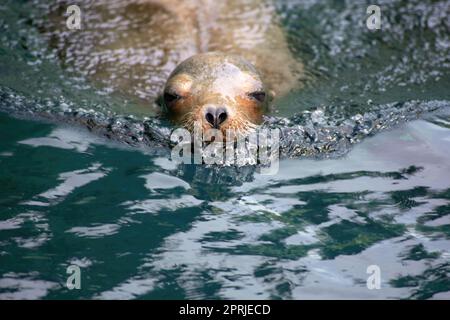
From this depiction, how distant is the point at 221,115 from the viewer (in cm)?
585

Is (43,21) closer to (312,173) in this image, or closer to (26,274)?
(312,173)

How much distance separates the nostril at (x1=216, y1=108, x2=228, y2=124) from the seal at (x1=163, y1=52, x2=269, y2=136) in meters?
0.10

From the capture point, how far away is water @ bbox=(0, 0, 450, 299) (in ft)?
14.4

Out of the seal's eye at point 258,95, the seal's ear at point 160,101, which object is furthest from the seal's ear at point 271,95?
the seal's ear at point 160,101

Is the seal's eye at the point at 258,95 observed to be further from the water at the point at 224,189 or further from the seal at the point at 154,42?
the seal at the point at 154,42

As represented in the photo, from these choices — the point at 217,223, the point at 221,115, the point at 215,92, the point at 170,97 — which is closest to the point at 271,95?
the point at 215,92

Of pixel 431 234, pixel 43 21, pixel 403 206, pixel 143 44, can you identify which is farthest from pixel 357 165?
pixel 43 21

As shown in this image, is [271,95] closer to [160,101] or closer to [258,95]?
[258,95]

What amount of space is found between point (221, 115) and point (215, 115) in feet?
0.18

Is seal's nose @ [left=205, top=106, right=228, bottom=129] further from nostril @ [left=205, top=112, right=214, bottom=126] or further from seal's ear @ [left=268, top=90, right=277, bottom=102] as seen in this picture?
seal's ear @ [left=268, top=90, right=277, bottom=102]

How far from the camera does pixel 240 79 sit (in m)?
6.44

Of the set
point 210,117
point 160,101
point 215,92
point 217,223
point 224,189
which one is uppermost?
point 160,101

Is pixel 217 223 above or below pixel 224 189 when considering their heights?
below

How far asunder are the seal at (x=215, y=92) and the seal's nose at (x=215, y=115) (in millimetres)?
112
